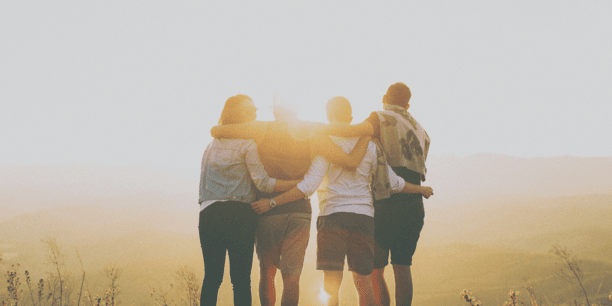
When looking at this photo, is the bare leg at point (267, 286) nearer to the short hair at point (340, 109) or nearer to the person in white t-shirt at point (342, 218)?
the person in white t-shirt at point (342, 218)

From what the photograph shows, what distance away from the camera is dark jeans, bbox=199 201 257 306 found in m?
2.76

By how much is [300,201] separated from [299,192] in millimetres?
154

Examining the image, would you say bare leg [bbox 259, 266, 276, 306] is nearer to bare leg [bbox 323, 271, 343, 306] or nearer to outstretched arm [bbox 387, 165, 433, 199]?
bare leg [bbox 323, 271, 343, 306]

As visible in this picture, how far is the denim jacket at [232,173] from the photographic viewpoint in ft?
9.54

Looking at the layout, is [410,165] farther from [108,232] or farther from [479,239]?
[108,232]

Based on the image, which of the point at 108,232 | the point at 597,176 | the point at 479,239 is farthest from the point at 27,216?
the point at 597,176

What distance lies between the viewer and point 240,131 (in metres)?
3.00

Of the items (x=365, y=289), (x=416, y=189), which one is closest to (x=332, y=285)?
(x=365, y=289)

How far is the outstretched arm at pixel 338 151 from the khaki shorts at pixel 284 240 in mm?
588

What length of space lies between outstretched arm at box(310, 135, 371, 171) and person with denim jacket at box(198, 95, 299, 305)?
0.38 m

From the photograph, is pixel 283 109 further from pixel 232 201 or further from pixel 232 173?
pixel 232 201

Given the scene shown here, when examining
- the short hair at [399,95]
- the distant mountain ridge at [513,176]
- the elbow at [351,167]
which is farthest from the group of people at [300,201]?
the distant mountain ridge at [513,176]

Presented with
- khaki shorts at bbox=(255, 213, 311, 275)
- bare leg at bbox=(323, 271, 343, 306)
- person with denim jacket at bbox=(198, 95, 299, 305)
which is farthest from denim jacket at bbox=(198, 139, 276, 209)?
bare leg at bbox=(323, 271, 343, 306)

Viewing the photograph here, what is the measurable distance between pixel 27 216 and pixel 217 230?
345ft
